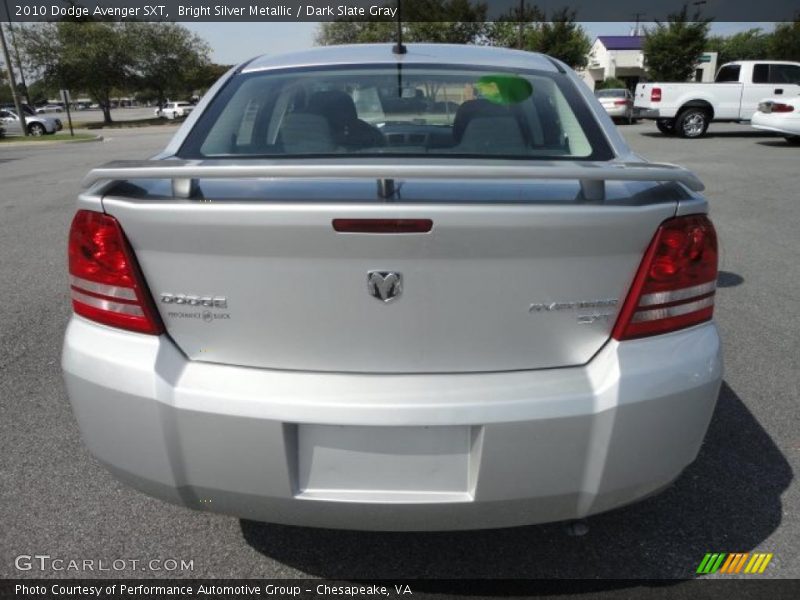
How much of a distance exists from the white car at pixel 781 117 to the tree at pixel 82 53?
139 feet

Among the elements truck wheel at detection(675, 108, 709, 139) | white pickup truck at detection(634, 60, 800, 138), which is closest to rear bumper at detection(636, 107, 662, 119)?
white pickup truck at detection(634, 60, 800, 138)

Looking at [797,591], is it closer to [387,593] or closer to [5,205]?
[387,593]

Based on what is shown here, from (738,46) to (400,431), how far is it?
82.4 meters

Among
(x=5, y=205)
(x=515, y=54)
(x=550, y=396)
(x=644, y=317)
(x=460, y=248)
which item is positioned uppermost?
(x=515, y=54)

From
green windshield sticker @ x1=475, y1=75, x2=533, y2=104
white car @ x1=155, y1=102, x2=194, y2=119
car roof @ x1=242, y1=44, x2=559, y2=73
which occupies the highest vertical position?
car roof @ x1=242, y1=44, x2=559, y2=73

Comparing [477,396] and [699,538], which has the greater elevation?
[477,396]

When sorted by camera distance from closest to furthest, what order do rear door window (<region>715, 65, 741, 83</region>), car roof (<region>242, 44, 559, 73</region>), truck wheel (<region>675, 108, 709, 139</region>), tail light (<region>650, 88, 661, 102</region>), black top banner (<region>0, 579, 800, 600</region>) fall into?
black top banner (<region>0, 579, 800, 600</region>), car roof (<region>242, 44, 559, 73</region>), tail light (<region>650, 88, 661, 102</region>), truck wheel (<region>675, 108, 709, 139</region>), rear door window (<region>715, 65, 741, 83</region>)

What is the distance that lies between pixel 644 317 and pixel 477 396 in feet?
1.60

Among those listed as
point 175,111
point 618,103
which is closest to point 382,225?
point 618,103

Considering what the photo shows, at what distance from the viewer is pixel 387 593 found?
6.63 feet

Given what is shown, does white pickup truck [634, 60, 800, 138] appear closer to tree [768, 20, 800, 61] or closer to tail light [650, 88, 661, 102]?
tail light [650, 88, 661, 102]

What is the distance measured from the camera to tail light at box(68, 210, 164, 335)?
1.70 metres

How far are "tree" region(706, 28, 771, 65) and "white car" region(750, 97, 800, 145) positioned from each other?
5386 cm

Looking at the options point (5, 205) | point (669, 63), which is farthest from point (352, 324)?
point (669, 63)
